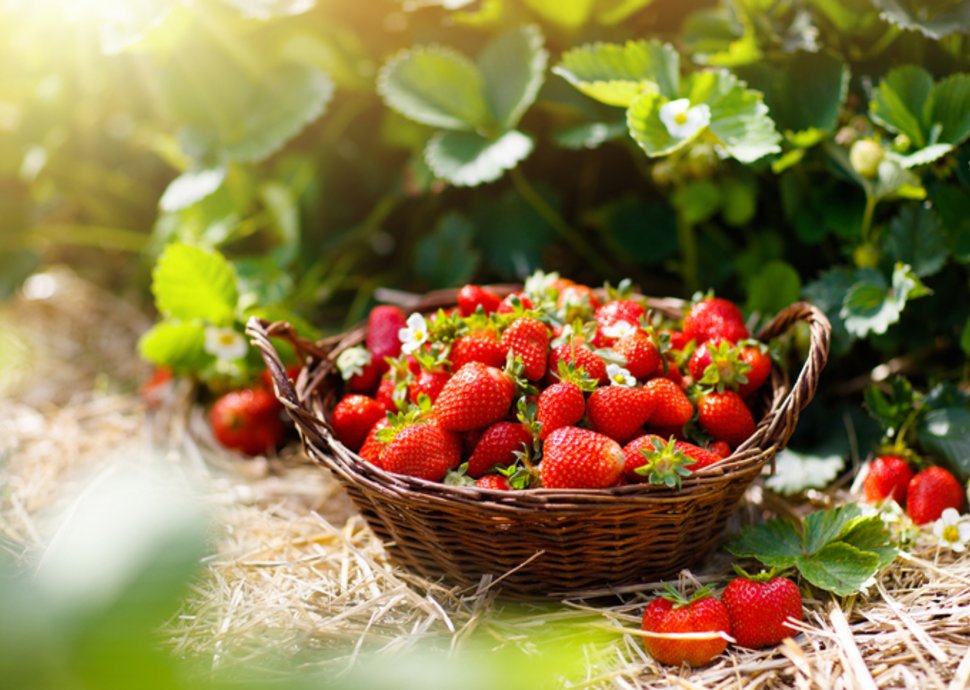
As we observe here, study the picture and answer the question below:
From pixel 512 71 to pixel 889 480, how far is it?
1079 millimetres

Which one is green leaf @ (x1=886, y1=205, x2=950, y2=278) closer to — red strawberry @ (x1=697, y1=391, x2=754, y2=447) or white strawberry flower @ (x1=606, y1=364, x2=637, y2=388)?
red strawberry @ (x1=697, y1=391, x2=754, y2=447)

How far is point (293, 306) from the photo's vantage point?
208cm

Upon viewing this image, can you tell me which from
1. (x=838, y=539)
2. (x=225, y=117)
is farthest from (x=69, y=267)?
(x=838, y=539)

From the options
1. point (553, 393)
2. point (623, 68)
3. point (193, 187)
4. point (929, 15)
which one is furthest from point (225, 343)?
point (929, 15)

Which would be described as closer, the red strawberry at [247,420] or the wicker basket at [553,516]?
the wicker basket at [553,516]

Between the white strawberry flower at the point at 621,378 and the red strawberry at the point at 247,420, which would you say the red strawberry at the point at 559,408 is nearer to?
the white strawberry flower at the point at 621,378

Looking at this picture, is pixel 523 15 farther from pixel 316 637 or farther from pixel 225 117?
pixel 316 637

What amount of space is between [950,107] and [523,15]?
93cm

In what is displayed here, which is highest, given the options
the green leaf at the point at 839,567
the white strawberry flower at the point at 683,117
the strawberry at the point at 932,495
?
the white strawberry flower at the point at 683,117

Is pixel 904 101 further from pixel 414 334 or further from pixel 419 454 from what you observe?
pixel 419 454

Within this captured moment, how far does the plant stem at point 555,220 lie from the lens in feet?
6.48

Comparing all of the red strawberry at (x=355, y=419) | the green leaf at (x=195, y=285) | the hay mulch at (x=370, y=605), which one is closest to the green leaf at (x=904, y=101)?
the hay mulch at (x=370, y=605)

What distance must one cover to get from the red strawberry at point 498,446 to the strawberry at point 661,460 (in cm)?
15

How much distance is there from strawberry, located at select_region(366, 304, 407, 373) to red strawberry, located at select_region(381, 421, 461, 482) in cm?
29
